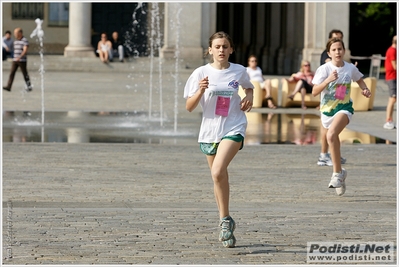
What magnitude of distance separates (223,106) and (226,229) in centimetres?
95

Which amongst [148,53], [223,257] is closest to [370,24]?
[148,53]

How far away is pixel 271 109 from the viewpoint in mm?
22875

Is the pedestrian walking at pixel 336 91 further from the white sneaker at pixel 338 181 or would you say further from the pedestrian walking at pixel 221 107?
the pedestrian walking at pixel 221 107

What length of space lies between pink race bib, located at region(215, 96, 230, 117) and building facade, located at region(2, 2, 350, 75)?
2869 centimetres

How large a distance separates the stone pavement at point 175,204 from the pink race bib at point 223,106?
0.93 meters

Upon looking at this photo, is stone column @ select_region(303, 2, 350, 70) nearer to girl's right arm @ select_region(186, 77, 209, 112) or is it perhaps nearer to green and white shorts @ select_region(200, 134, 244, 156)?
green and white shorts @ select_region(200, 134, 244, 156)

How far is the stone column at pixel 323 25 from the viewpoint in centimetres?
3750

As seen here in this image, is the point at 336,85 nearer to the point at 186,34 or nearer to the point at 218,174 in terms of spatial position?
the point at 218,174

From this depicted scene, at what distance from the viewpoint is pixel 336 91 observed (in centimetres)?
1112

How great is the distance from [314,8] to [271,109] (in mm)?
15941

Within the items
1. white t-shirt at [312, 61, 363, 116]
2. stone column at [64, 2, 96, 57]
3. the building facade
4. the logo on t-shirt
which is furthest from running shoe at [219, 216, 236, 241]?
stone column at [64, 2, 96, 57]

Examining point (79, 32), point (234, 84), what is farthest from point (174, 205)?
point (79, 32)

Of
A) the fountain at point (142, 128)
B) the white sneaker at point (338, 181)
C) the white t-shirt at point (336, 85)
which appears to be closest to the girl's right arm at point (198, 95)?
the white sneaker at point (338, 181)

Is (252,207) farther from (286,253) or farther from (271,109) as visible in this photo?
(271,109)
